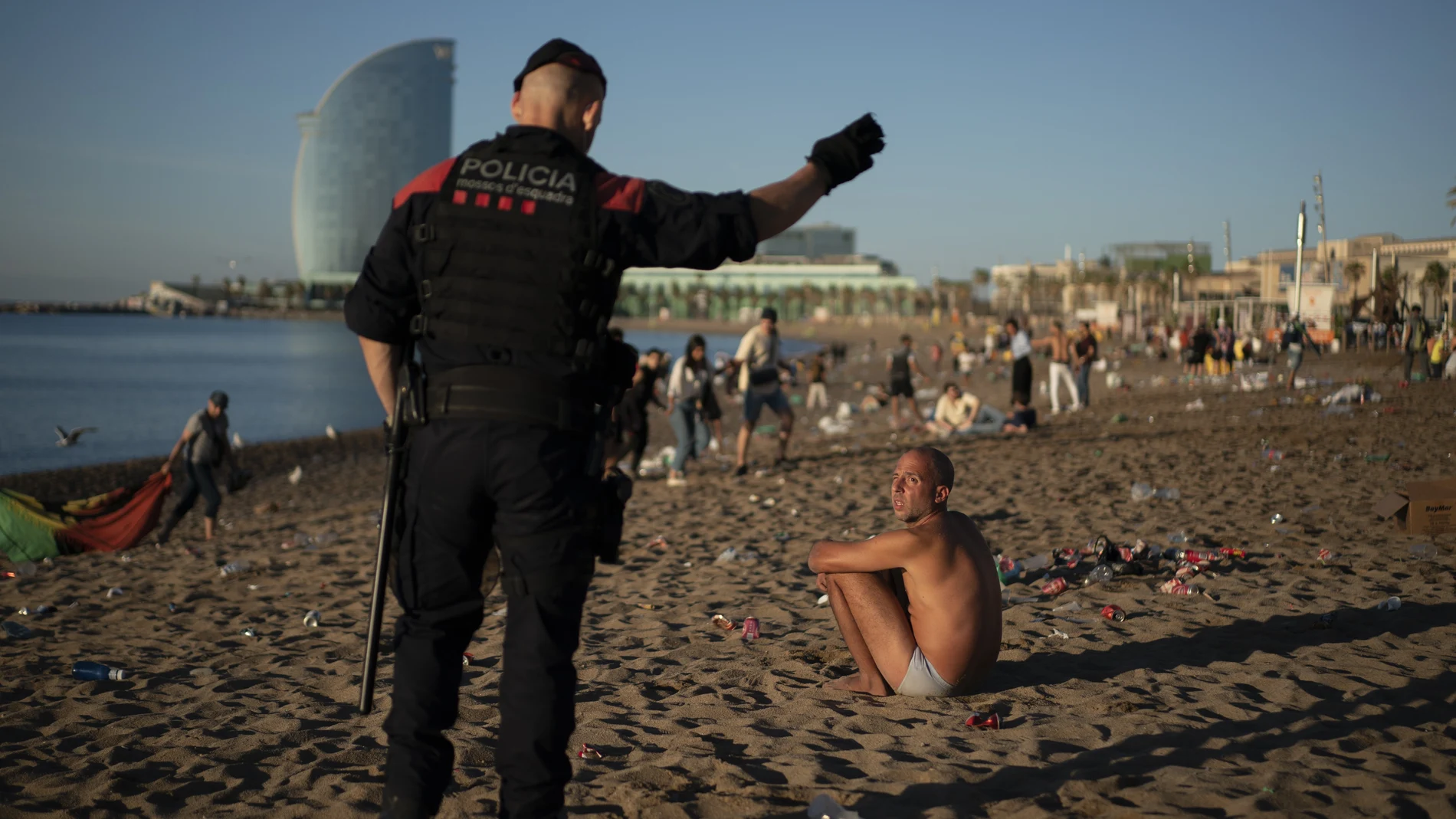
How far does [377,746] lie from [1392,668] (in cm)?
417

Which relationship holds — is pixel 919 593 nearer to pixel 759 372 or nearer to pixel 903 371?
pixel 759 372

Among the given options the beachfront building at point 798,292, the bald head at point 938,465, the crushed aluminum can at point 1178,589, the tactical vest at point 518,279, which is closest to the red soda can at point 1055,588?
the crushed aluminum can at point 1178,589

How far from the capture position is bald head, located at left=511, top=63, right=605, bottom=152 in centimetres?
267

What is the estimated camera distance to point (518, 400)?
100 inches

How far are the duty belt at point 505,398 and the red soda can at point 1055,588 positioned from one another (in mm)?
4330

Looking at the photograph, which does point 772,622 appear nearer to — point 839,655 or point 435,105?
point 839,655

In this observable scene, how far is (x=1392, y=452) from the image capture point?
11.0 metres

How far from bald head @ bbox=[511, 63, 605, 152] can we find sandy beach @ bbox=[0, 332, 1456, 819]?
1956mm

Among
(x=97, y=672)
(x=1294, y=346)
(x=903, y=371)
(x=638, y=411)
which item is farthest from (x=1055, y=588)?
(x=1294, y=346)

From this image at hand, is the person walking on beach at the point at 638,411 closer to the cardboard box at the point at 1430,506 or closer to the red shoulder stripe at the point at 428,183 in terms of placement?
the cardboard box at the point at 1430,506

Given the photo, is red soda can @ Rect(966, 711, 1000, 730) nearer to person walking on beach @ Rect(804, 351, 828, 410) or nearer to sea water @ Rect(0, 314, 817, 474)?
sea water @ Rect(0, 314, 817, 474)

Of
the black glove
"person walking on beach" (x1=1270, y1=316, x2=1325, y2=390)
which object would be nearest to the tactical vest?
the black glove

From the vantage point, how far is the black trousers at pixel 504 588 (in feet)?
8.31

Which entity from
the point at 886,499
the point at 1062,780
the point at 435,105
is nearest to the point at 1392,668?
the point at 1062,780
